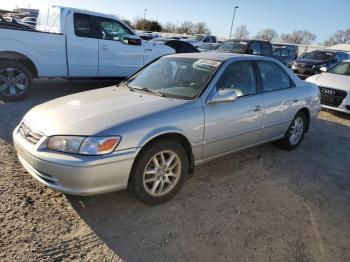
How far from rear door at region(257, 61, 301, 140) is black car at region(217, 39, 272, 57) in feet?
32.2

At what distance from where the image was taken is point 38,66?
7438 mm

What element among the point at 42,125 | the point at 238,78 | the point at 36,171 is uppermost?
the point at 238,78

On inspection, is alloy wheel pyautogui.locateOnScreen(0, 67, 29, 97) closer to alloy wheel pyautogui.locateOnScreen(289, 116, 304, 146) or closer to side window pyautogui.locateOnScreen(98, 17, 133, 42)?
side window pyautogui.locateOnScreen(98, 17, 133, 42)

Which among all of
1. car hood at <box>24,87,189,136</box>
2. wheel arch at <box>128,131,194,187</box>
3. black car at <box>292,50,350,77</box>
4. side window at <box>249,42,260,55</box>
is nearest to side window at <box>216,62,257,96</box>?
car hood at <box>24,87,189,136</box>

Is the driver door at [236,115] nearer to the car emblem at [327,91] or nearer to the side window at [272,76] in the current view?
the side window at [272,76]

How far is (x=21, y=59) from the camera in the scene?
725cm

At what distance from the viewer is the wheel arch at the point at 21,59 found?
6959mm

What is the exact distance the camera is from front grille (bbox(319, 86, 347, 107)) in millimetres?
8418

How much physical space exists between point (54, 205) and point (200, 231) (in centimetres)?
146

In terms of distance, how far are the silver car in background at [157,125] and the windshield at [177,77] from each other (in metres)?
0.01

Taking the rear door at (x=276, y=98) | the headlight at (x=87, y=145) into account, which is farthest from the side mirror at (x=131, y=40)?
the headlight at (x=87, y=145)

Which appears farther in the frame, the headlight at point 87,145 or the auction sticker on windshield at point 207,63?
the auction sticker on windshield at point 207,63

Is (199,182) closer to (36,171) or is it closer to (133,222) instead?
(133,222)

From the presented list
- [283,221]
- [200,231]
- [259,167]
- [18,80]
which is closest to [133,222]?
[200,231]
